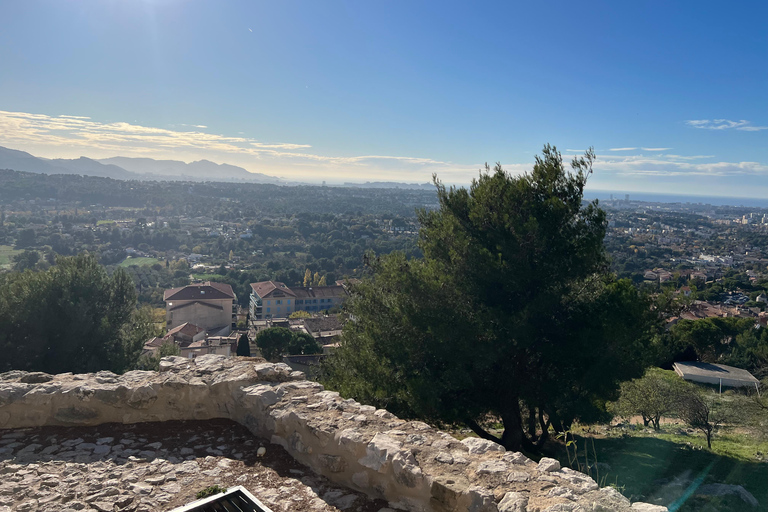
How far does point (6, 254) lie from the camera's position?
5950 centimetres

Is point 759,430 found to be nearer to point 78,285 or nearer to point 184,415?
point 184,415

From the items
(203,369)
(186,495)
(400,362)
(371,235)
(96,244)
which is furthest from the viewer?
(371,235)

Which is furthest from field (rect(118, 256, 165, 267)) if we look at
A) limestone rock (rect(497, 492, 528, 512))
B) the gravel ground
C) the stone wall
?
limestone rock (rect(497, 492, 528, 512))

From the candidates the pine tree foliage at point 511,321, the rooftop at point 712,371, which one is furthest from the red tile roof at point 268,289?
the pine tree foliage at point 511,321

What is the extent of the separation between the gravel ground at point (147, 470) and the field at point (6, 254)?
197 ft

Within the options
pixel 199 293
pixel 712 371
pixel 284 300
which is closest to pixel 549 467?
pixel 712 371

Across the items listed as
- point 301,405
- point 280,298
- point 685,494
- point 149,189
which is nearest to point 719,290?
point 280,298

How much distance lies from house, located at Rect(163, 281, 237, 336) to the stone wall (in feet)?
114

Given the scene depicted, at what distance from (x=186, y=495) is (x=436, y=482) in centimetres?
179

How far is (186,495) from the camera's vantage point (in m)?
3.21

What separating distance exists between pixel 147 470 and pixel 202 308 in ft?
128

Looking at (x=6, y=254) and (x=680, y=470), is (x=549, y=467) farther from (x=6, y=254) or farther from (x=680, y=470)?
(x=6, y=254)

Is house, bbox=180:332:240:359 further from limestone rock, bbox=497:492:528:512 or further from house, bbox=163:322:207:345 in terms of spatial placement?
limestone rock, bbox=497:492:528:512

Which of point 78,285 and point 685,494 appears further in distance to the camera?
point 78,285
